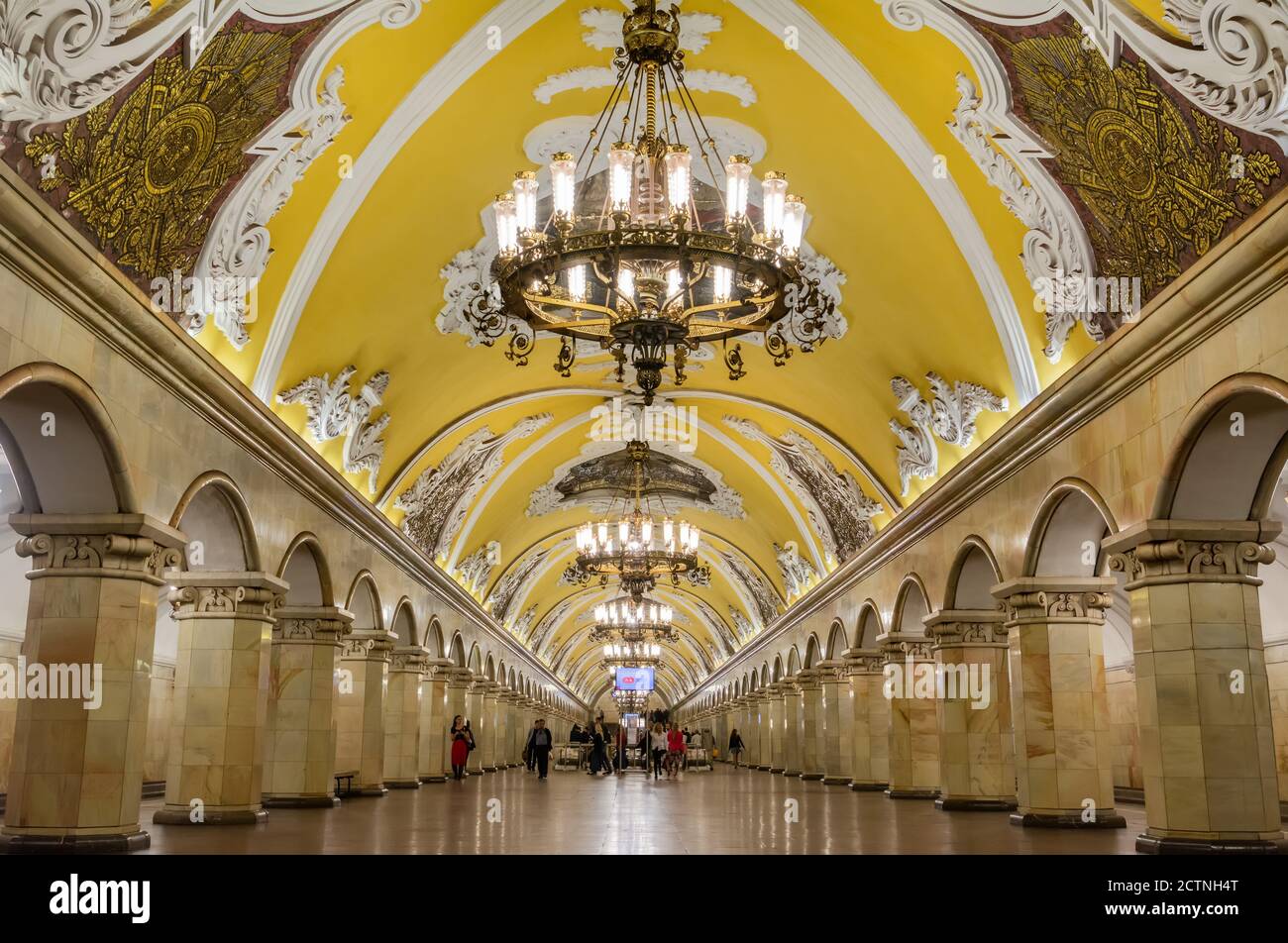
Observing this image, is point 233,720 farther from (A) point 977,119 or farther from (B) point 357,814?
(A) point 977,119

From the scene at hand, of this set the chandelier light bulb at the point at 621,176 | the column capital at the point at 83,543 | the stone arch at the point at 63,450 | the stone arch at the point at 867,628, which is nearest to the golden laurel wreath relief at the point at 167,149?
the stone arch at the point at 63,450

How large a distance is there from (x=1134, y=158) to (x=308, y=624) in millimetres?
10002

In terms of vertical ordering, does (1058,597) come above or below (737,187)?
below

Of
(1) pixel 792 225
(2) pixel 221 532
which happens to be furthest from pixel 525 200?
(2) pixel 221 532

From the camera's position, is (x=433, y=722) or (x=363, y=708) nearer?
(x=363, y=708)

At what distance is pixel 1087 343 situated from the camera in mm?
9656

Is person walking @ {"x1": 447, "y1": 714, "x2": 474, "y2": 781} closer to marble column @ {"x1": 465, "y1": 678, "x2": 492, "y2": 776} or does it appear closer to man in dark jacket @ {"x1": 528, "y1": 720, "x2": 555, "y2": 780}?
man in dark jacket @ {"x1": 528, "y1": 720, "x2": 555, "y2": 780}

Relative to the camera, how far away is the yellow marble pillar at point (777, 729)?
2682cm

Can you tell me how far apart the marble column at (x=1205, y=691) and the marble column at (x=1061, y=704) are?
2.40 m

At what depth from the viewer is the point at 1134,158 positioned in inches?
306

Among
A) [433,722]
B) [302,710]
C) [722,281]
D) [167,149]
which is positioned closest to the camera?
[722,281]

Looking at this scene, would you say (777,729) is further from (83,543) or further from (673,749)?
(83,543)

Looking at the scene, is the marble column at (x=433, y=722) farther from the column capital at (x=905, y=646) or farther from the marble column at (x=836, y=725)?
the column capital at (x=905, y=646)
